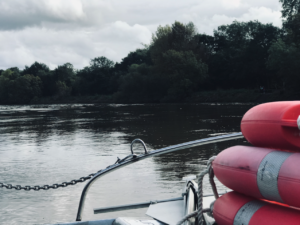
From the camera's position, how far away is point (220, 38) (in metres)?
79.1

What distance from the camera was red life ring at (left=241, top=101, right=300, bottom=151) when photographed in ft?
7.27

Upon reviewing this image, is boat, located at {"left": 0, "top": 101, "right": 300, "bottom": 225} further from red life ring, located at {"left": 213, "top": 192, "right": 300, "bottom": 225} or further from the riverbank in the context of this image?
the riverbank

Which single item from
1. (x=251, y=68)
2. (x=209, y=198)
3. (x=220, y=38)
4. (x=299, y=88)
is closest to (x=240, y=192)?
(x=209, y=198)

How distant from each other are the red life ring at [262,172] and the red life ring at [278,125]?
0.22 ft

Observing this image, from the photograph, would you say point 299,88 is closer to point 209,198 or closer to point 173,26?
point 173,26

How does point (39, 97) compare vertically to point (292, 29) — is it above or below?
below

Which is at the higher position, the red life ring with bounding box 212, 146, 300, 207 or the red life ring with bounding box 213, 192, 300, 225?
the red life ring with bounding box 212, 146, 300, 207

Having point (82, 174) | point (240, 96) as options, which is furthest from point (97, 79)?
point (82, 174)

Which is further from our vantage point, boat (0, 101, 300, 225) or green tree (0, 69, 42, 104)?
green tree (0, 69, 42, 104)

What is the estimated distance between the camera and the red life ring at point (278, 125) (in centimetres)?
222

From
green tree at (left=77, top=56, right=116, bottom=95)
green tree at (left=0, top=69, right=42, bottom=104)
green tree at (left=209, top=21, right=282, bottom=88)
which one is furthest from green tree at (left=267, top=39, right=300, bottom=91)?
green tree at (left=0, top=69, right=42, bottom=104)

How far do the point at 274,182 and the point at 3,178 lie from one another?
22.5ft

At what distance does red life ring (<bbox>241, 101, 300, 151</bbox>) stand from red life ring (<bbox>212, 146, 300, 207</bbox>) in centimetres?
7

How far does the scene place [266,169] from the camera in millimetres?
2160
